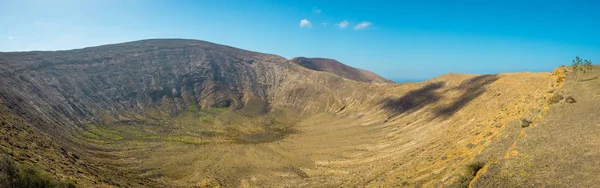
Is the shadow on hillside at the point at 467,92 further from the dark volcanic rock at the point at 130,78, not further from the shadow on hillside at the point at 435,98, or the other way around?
the dark volcanic rock at the point at 130,78

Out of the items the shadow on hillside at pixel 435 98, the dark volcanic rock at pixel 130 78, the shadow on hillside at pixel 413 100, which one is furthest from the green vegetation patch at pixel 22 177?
the shadow on hillside at pixel 413 100

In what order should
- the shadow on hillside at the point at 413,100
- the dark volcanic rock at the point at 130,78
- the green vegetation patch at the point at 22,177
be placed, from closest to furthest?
the green vegetation patch at the point at 22,177
the dark volcanic rock at the point at 130,78
the shadow on hillside at the point at 413,100

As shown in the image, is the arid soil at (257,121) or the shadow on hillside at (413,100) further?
the shadow on hillside at (413,100)

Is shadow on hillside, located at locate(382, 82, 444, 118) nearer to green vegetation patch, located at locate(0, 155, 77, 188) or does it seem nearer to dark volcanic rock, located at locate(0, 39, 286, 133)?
dark volcanic rock, located at locate(0, 39, 286, 133)

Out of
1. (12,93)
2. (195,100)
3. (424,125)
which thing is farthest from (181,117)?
(424,125)

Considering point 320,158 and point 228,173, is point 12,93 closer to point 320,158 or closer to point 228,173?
point 228,173

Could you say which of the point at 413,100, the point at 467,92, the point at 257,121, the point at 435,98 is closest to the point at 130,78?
the point at 257,121

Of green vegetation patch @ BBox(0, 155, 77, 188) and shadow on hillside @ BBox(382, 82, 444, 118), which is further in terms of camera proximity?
shadow on hillside @ BBox(382, 82, 444, 118)

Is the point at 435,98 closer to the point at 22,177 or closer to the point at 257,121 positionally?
the point at 257,121

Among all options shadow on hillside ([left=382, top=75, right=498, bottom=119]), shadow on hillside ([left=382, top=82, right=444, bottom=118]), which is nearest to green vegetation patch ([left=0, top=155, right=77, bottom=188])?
shadow on hillside ([left=382, top=75, right=498, bottom=119])
